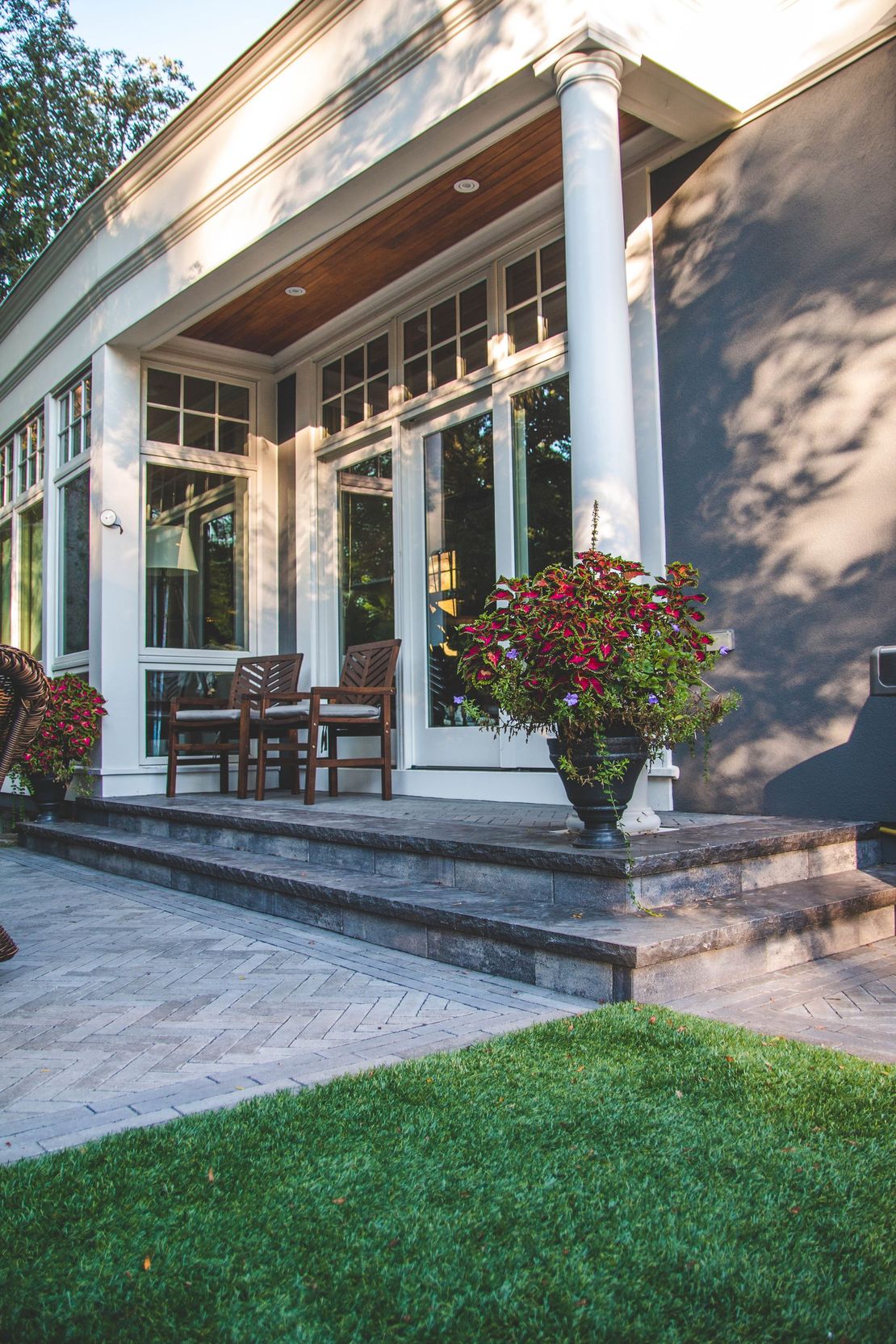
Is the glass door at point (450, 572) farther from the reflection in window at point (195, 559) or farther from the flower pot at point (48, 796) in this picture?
the flower pot at point (48, 796)

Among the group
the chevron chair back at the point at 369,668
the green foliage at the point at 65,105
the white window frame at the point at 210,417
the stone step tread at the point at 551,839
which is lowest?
the stone step tread at the point at 551,839

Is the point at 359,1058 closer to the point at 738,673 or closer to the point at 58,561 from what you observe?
the point at 738,673

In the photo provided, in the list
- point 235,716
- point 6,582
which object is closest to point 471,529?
point 235,716

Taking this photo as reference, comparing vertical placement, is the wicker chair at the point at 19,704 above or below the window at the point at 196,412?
below

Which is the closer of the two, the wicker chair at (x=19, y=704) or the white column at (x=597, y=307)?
the wicker chair at (x=19, y=704)

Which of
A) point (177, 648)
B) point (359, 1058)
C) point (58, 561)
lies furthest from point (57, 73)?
point (359, 1058)

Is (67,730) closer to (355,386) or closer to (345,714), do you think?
(345,714)

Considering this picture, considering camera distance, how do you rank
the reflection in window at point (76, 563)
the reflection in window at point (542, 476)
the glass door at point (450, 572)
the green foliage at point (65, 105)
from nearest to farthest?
the reflection in window at point (542, 476)
the glass door at point (450, 572)
the reflection in window at point (76, 563)
the green foliage at point (65, 105)

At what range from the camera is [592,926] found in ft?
9.43

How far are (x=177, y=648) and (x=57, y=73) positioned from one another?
12962 mm

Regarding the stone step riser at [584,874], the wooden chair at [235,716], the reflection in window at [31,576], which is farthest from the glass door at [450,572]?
the reflection in window at [31,576]

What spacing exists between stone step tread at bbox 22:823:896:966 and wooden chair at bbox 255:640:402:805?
1.13m

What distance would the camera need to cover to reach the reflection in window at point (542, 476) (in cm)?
536

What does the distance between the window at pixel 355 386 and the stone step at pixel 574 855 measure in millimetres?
3095
